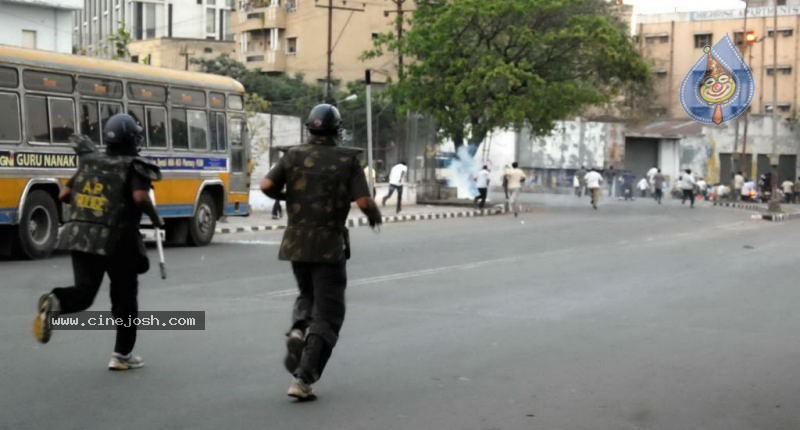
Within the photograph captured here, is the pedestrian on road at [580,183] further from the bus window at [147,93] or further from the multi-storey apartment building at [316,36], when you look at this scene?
the bus window at [147,93]

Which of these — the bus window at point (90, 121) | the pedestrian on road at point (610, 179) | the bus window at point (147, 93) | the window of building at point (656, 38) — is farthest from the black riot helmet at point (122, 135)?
the window of building at point (656, 38)

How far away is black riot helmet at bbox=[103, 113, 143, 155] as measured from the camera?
715 centimetres

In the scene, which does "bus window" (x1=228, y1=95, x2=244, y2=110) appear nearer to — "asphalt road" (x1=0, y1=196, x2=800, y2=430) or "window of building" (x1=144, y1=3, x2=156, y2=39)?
"asphalt road" (x1=0, y1=196, x2=800, y2=430)

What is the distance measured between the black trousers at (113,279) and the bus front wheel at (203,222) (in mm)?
13635

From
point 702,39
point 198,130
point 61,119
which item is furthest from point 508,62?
point 702,39

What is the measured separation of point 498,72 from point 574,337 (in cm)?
2888

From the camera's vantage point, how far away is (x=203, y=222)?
21.2 m

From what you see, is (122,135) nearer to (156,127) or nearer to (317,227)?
(317,227)

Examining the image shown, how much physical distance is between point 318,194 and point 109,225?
56.5 inches

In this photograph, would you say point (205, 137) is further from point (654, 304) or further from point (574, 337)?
point (574, 337)

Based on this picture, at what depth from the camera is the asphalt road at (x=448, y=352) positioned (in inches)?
247

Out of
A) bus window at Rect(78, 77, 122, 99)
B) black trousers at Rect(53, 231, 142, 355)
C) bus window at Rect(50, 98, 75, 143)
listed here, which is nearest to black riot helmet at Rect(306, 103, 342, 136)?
black trousers at Rect(53, 231, 142, 355)

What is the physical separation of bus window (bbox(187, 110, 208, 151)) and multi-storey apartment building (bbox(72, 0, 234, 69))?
1791 inches

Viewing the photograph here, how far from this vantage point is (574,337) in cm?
939
